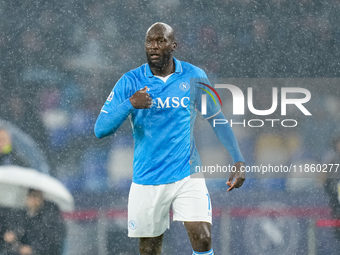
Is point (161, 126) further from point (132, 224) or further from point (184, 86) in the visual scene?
point (132, 224)

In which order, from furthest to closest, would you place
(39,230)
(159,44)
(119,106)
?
(39,230) → (159,44) → (119,106)

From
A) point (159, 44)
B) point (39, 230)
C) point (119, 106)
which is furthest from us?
point (39, 230)

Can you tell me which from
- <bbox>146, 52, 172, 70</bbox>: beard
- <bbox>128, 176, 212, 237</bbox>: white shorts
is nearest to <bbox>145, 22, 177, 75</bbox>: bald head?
<bbox>146, 52, 172, 70</bbox>: beard

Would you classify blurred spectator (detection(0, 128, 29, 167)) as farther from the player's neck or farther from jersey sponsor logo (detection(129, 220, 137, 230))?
the player's neck

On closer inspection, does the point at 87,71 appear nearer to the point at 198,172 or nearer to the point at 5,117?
the point at 5,117

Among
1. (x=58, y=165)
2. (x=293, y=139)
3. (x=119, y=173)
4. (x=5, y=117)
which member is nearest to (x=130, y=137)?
(x=119, y=173)

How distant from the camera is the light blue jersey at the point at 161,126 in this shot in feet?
10.5

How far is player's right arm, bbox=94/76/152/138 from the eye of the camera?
2.94 metres

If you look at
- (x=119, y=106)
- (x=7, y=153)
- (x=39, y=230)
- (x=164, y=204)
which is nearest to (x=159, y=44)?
(x=119, y=106)

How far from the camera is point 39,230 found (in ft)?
16.0

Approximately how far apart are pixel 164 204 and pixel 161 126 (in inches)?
17.9

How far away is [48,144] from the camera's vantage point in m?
5.04

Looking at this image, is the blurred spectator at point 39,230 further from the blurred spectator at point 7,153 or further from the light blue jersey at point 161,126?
the light blue jersey at point 161,126

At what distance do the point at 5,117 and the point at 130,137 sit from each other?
3.75 ft
